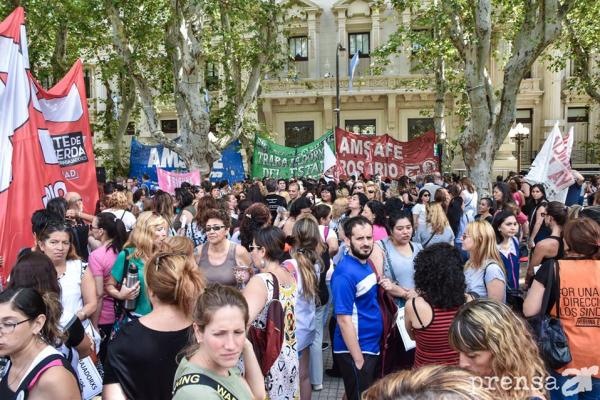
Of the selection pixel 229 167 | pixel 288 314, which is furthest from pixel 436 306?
pixel 229 167

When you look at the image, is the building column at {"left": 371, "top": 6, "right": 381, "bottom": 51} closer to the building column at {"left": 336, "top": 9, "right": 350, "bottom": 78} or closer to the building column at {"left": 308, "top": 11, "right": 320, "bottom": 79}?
Answer: the building column at {"left": 336, "top": 9, "right": 350, "bottom": 78}

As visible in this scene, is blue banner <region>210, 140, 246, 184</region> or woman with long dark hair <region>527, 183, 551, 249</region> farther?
blue banner <region>210, 140, 246, 184</region>

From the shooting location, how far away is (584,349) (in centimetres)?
298

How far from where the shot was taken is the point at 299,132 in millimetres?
28344

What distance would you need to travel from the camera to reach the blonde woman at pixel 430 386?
1183 millimetres

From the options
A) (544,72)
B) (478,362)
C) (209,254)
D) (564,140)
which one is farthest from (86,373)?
(544,72)

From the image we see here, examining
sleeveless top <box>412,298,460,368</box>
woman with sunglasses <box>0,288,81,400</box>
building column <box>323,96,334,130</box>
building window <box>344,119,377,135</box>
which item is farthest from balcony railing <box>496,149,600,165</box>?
woman with sunglasses <box>0,288,81,400</box>

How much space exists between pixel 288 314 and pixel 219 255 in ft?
4.54

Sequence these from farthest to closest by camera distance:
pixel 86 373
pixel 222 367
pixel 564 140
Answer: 1. pixel 564 140
2. pixel 86 373
3. pixel 222 367

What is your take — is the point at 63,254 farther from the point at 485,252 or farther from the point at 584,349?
the point at 584,349

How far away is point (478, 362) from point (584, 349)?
49.5 inches

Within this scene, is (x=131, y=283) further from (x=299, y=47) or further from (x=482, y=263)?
(x=299, y=47)

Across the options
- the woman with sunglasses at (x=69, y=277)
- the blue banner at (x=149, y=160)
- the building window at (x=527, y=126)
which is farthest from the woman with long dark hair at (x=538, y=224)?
the building window at (x=527, y=126)

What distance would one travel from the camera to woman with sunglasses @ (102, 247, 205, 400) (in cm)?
240
